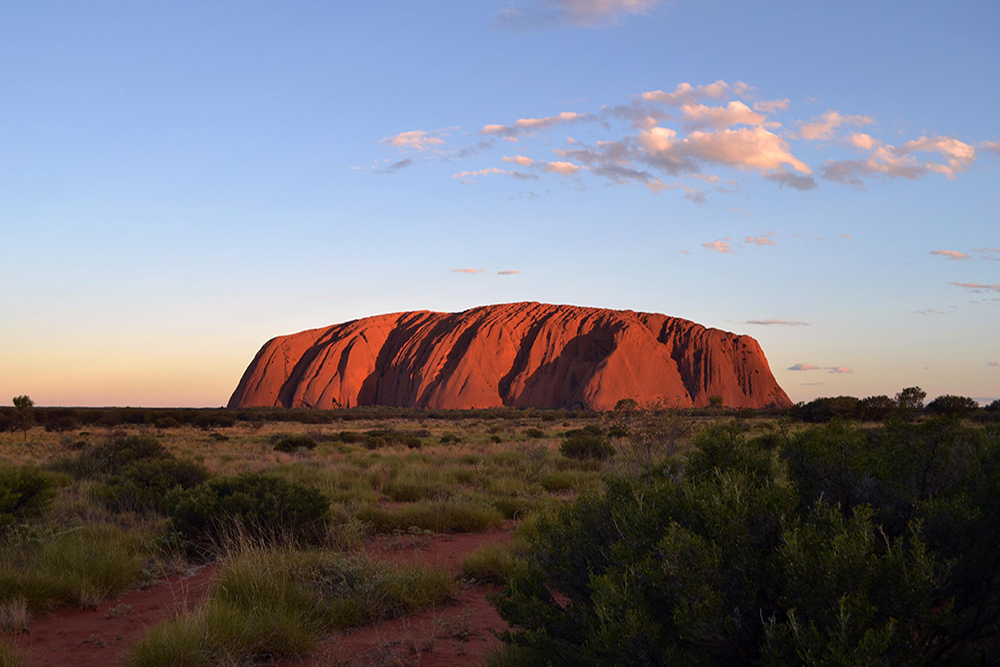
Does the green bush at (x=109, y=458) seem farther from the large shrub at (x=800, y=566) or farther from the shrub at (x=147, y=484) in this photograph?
the large shrub at (x=800, y=566)

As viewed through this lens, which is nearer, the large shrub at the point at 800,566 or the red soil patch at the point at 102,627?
the large shrub at the point at 800,566

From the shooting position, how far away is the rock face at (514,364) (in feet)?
243

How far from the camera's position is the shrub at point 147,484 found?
9312 millimetres

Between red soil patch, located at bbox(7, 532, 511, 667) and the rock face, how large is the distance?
6506 cm

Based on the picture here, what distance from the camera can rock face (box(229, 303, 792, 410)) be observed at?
243 ft

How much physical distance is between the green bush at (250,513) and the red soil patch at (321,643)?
0.90 meters

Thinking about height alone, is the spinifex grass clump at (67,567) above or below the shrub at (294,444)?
above

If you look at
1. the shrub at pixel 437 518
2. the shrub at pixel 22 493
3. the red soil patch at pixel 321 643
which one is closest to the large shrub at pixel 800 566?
the red soil patch at pixel 321 643

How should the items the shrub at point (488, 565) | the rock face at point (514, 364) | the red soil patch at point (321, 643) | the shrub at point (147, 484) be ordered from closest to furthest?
the red soil patch at point (321, 643) < the shrub at point (488, 565) < the shrub at point (147, 484) < the rock face at point (514, 364)

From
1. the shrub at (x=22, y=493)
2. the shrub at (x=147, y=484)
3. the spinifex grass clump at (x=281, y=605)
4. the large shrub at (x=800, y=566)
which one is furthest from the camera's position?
the shrub at (x=147, y=484)

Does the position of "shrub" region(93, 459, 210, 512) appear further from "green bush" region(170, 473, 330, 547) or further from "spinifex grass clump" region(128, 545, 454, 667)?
"spinifex grass clump" region(128, 545, 454, 667)

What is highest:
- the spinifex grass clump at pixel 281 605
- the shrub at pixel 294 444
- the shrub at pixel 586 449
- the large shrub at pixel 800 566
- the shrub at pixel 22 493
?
the large shrub at pixel 800 566

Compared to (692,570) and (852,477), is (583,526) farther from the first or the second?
(852,477)

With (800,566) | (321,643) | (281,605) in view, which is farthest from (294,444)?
(800,566)
